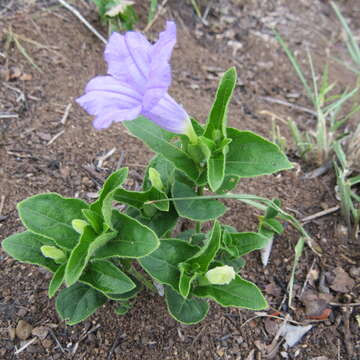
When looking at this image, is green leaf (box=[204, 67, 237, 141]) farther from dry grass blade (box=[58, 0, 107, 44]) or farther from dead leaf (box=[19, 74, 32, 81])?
dry grass blade (box=[58, 0, 107, 44])

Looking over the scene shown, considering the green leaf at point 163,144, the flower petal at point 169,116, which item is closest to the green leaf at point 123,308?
the green leaf at point 163,144

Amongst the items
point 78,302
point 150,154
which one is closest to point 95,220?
point 78,302

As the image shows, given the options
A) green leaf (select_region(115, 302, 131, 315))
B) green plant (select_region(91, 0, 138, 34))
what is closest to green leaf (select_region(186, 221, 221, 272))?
green leaf (select_region(115, 302, 131, 315))

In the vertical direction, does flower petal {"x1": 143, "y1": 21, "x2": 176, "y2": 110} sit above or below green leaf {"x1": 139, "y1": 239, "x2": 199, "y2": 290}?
above

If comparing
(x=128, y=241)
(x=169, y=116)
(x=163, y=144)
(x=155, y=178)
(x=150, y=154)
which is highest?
(x=169, y=116)

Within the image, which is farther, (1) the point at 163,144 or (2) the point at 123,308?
(2) the point at 123,308

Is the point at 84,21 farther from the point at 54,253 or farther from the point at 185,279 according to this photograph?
the point at 185,279
